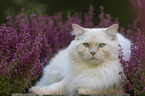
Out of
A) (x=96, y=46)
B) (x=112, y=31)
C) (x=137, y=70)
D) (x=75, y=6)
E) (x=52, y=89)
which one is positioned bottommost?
(x=52, y=89)

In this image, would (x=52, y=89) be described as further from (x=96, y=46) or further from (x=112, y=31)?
(x=112, y=31)

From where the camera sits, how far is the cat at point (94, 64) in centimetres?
241

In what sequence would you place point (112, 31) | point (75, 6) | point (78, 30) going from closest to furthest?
point (112, 31) → point (78, 30) → point (75, 6)

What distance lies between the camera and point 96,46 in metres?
2.46

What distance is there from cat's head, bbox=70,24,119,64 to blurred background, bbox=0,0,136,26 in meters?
3.65

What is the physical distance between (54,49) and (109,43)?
5.43ft

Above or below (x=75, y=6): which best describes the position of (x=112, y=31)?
below

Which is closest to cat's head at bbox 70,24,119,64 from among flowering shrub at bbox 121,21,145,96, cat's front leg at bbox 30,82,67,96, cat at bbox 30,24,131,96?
cat at bbox 30,24,131,96

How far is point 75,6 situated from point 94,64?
4387 millimetres

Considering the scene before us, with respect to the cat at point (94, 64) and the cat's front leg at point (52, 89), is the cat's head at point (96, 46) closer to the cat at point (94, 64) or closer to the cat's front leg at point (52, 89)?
the cat at point (94, 64)

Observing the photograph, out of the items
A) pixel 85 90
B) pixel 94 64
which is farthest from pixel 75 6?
pixel 85 90

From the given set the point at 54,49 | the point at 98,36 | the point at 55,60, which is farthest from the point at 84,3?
the point at 98,36

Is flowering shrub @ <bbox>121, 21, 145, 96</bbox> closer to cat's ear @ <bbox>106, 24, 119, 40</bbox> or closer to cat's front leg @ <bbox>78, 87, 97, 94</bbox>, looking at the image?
cat's ear @ <bbox>106, 24, 119, 40</bbox>

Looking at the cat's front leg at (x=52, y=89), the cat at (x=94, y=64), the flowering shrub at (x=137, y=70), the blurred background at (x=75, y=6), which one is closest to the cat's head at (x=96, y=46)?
the cat at (x=94, y=64)
